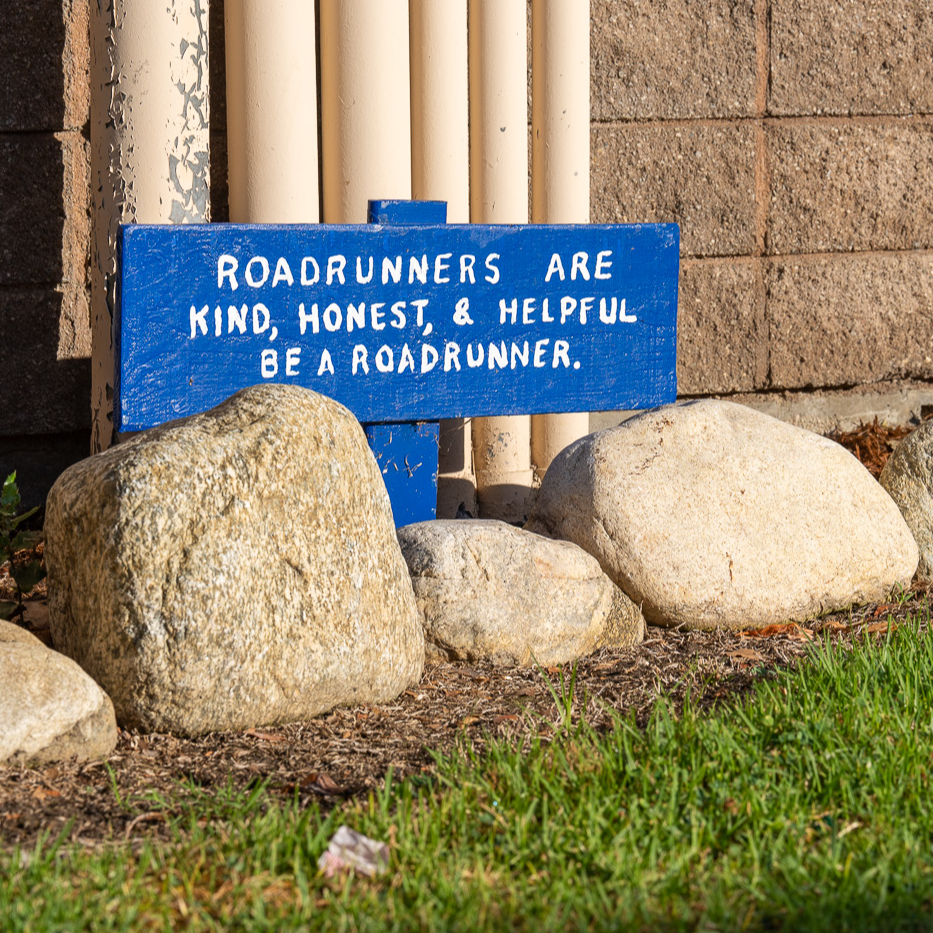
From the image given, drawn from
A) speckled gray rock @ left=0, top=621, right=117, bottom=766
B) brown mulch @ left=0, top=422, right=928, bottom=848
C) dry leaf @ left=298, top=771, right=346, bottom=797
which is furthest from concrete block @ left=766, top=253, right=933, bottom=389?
speckled gray rock @ left=0, top=621, right=117, bottom=766

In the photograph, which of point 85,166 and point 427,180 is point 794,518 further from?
point 85,166

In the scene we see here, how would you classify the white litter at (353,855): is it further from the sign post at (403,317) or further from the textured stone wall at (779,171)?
the textured stone wall at (779,171)

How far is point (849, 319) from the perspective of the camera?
202 inches

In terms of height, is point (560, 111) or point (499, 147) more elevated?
point (560, 111)

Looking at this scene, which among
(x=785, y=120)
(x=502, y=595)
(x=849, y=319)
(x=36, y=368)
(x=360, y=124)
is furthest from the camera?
(x=849, y=319)

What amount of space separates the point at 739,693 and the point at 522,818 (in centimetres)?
95

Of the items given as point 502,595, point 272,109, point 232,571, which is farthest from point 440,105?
point 232,571

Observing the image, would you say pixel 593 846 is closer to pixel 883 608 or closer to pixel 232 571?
pixel 232 571

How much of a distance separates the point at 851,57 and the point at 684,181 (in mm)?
977

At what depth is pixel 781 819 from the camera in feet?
6.79

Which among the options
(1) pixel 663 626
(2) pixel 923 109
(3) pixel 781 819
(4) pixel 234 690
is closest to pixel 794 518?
(1) pixel 663 626

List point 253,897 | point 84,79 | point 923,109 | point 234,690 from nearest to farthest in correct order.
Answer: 1. point 253,897
2. point 234,690
3. point 84,79
4. point 923,109

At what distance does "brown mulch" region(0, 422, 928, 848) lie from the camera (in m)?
2.27

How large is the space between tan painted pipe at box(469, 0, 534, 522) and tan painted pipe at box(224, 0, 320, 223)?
67 cm
